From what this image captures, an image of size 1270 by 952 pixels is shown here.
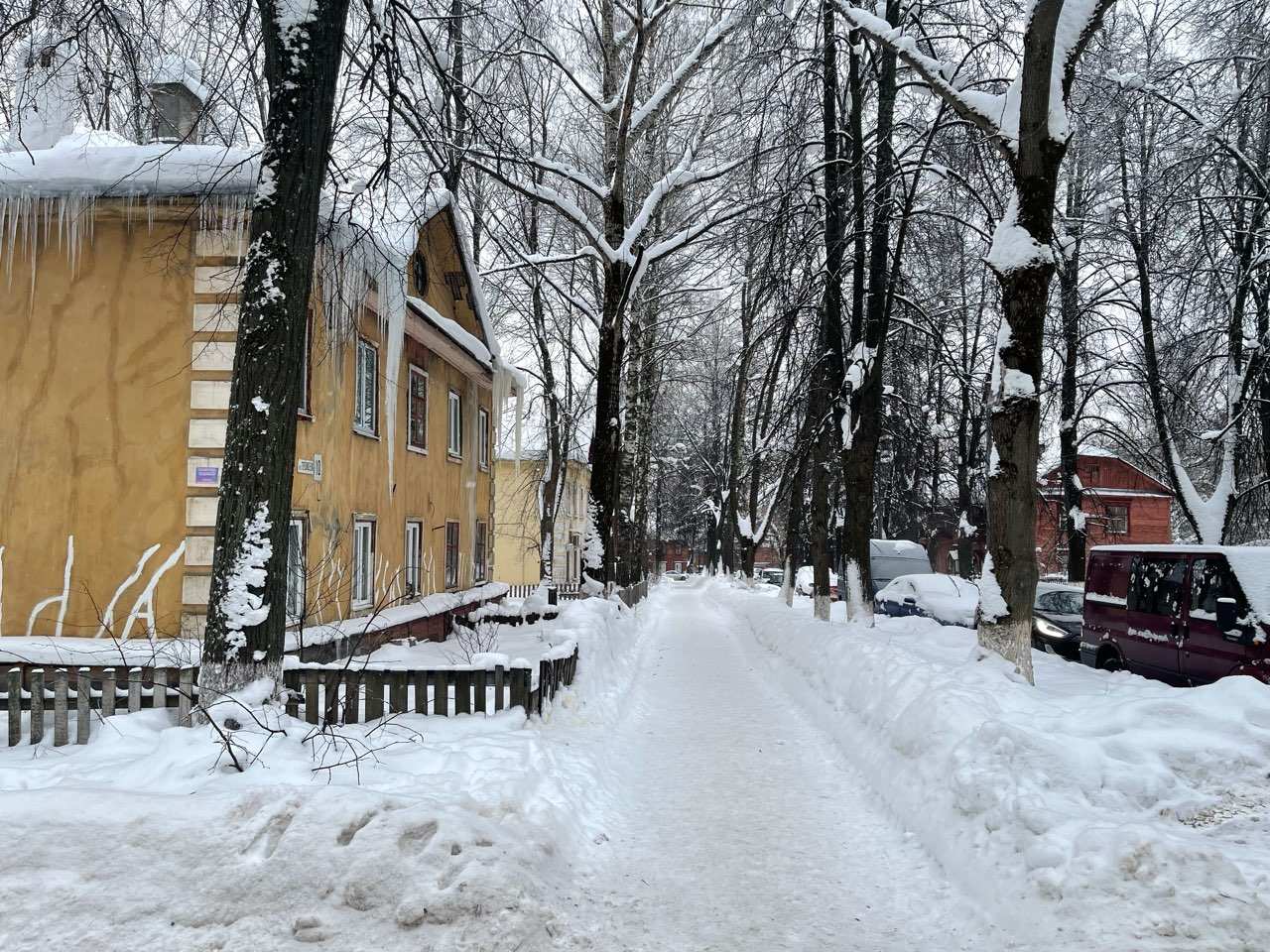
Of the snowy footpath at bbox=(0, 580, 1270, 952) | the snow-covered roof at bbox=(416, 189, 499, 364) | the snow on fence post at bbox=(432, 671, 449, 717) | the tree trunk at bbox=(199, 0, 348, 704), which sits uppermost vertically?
the snow-covered roof at bbox=(416, 189, 499, 364)

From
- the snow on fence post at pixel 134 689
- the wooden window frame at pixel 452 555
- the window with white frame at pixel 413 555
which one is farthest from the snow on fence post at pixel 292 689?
the wooden window frame at pixel 452 555

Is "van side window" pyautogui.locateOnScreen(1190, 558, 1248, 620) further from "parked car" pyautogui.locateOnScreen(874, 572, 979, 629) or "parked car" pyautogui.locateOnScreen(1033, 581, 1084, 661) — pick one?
"parked car" pyautogui.locateOnScreen(874, 572, 979, 629)

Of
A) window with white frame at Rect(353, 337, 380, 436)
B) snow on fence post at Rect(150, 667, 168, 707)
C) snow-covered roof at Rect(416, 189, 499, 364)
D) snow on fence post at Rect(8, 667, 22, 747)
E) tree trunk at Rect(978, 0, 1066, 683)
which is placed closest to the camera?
snow on fence post at Rect(8, 667, 22, 747)

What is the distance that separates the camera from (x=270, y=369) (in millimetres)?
6039

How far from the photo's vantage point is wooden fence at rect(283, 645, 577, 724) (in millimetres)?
6750

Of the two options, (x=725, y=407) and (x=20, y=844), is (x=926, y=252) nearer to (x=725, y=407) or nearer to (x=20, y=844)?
(x=20, y=844)

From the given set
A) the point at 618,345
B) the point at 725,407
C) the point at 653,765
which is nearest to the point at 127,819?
the point at 653,765

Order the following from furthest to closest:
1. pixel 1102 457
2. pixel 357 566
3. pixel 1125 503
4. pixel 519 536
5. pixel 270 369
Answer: pixel 1125 503, pixel 1102 457, pixel 519 536, pixel 357 566, pixel 270 369

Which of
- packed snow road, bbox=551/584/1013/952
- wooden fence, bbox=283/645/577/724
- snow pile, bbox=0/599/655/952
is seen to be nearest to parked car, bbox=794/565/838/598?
packed snow road, bbox=551/584/1013/952

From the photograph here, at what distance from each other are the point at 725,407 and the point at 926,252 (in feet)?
99.7

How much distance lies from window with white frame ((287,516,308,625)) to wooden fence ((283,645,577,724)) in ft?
11.5

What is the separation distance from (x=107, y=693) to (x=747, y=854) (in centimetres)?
496

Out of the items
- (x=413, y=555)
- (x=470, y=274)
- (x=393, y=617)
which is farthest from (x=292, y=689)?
(x=470, y=274)

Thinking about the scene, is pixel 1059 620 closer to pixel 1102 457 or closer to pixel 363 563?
pixel 363 563
